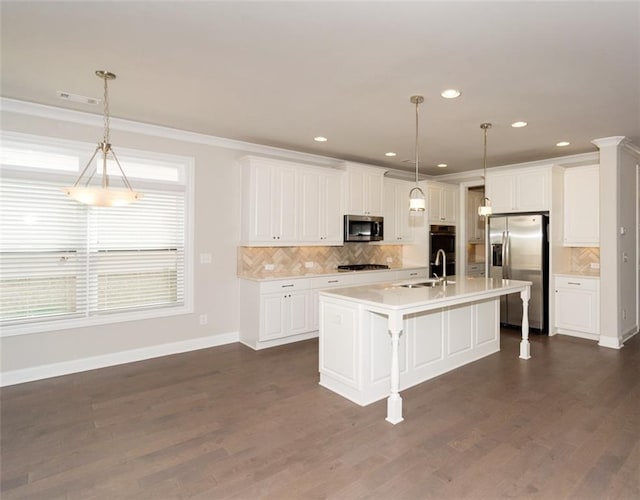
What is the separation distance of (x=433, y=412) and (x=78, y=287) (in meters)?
3.62

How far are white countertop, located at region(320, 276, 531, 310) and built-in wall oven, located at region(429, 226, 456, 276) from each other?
2.39m

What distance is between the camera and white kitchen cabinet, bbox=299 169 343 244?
5.18m

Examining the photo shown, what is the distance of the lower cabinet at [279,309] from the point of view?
15.1 ft

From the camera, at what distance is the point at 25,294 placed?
11.7 ft

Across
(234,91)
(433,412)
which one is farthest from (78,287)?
(433,412)

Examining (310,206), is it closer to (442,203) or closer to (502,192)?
(442,203)

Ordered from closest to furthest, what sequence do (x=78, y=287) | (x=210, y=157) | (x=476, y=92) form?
(x=476, y=92), (x=78, y=287), (x=210, y=157)

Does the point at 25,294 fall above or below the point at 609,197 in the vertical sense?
below

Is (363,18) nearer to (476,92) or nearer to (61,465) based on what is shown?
(476,92)

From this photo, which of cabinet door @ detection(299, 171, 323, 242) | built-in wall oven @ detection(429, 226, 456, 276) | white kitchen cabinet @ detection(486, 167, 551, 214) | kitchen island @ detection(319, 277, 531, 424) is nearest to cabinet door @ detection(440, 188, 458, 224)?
built-in wall oven @ detection(429, 226, 456, 276)

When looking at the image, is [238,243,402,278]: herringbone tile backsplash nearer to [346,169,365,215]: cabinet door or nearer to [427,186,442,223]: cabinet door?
[346,169,365,215]: cabinet door

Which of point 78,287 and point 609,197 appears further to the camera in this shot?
point 609,197

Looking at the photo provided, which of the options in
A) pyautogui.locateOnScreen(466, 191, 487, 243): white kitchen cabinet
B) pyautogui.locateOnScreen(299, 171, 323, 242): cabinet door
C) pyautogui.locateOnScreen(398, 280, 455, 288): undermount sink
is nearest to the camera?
pyautogui.locateOnScreen(398, 280, 455, 288): undermount sink

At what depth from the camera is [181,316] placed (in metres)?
4.52
